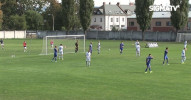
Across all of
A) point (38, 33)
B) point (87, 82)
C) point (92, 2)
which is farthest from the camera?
point (38, 33)

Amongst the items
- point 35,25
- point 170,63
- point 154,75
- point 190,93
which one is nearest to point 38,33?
point 35,25

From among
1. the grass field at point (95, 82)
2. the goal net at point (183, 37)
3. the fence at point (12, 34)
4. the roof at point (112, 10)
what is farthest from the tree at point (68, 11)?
the grass field at point (95, 82)

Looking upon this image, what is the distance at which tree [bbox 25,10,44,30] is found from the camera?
127m

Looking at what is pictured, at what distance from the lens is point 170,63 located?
41.6m

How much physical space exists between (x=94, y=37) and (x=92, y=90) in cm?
8458

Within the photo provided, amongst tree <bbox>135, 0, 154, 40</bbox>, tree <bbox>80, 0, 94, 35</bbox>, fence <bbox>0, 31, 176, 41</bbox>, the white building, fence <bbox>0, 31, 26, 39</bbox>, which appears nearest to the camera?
tree <bbox>135, 0, 154, 40</bbox>

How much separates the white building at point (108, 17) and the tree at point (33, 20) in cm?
3030

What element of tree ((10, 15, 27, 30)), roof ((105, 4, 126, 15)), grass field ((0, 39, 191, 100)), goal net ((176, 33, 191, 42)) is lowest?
grass field ((0, 39, 191, 100))

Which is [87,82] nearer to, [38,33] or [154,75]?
[154,75]

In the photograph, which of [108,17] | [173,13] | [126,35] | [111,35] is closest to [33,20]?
[111,35]

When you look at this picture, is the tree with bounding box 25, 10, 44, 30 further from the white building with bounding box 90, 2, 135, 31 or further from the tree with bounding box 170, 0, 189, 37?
the tree with bounding box 170, 0, 189, 37

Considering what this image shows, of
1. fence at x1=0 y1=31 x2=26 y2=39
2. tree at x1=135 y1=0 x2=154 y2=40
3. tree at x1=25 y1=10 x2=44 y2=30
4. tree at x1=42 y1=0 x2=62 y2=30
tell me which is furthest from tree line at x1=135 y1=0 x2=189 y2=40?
tree at x1=25 y1=10 x2=44 y2=30

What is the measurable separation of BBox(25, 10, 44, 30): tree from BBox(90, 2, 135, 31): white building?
99.4ft

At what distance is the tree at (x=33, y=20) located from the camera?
127 metres
